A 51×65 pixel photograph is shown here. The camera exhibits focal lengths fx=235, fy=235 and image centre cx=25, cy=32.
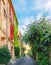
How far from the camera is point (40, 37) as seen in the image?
9820mm

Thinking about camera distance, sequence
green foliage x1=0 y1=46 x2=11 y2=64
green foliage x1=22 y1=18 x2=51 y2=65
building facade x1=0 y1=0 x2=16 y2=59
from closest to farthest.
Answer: green foliage x1=22 y1=18 x2=51 y2=65, green foliage x1=0 y1=46 x2=11 y2=64, building facade x1=0 y1=0 x2=16 y2=59

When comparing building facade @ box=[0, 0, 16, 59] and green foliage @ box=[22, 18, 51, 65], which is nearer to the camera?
green foliage @ box=[22, 18, 51, 65]

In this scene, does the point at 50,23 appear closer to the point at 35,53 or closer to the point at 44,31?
the point at 44,31

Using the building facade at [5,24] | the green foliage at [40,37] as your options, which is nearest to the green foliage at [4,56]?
the building facade at [5,24]

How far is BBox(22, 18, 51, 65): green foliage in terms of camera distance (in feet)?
30.8

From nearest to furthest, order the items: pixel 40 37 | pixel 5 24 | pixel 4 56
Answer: pixel 40 37 < pixel 4 56 < pixel 5 24

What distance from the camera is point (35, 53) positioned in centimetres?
1020

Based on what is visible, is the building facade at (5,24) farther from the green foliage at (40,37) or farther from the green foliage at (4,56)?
the green foliage at (40,37)

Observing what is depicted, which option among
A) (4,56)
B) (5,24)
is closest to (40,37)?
(4,56)

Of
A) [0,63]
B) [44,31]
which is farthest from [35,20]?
[0,63]

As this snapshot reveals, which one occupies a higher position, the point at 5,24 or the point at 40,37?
the point at 5,24

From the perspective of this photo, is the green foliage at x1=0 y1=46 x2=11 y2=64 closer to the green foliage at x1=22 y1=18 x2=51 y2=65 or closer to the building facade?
the building facade

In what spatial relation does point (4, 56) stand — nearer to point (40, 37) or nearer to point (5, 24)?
point (5, 24)

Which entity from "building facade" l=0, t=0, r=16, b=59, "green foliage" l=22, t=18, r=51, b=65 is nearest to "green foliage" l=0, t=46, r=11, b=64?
"building facade" l=0, t=0, r=16, b=59
